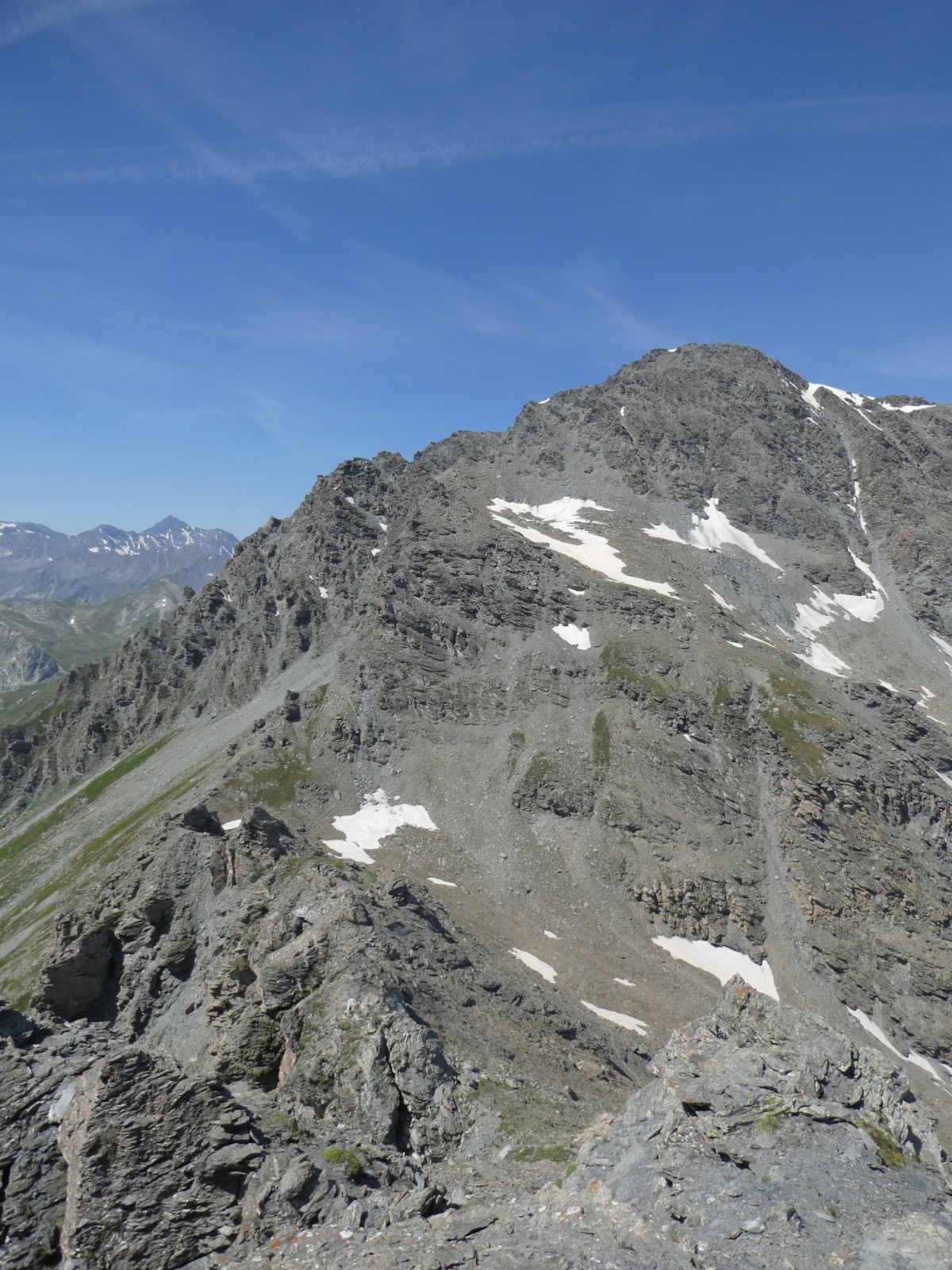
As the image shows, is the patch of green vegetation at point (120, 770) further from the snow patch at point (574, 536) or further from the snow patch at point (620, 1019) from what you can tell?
the snow patch at point (620, 1019)

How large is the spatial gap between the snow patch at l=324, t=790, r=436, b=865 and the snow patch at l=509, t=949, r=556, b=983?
844 inches

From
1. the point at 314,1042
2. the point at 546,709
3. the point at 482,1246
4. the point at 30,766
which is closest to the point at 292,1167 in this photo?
the point at 482,1246

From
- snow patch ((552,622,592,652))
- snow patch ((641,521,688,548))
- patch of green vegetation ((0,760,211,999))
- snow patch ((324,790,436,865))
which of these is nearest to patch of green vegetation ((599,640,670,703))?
snow patch ((552,622,592,652))

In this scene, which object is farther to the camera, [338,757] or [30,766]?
[30,766]

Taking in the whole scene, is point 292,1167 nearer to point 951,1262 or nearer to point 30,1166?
point 30,1166

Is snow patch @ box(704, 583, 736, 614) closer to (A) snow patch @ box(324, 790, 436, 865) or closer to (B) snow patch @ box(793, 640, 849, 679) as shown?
(B) snow patch @ box(793, 640, 849, 679)

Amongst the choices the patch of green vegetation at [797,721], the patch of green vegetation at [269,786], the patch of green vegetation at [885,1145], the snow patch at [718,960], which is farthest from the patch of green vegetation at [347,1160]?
the patch of green vegetation at [797,721]

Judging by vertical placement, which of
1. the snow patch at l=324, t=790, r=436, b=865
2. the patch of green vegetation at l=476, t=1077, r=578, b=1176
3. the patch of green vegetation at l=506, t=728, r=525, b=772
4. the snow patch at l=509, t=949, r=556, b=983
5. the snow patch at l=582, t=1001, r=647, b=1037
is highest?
the patch of green vegetation at l=506, t=728, r=525, b=772

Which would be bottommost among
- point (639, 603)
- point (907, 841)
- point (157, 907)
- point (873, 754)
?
point (157, 907)

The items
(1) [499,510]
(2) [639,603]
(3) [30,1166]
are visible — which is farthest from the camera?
(1) [499,510]

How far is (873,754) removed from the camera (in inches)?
3868

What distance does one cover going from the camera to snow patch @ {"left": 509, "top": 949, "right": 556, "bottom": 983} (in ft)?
192

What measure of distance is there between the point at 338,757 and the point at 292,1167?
3010 inches

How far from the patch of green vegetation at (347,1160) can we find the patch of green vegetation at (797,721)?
8435 cm
